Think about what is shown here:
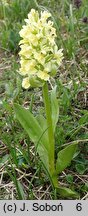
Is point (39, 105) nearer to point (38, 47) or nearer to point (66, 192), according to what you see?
point (66, 192)

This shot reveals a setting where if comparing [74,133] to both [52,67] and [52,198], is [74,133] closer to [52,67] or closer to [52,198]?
[52,198]

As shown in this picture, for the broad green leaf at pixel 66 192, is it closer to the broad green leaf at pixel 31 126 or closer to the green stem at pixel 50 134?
the green stem at pixel 50 134

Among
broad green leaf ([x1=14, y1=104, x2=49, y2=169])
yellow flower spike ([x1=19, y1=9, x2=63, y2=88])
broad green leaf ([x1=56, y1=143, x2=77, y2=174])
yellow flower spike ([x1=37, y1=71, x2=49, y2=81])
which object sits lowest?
broad green leaf ([x1=56, y1=143, x2=77, y2=174])

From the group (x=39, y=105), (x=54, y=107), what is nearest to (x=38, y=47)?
(x=54, y=107)

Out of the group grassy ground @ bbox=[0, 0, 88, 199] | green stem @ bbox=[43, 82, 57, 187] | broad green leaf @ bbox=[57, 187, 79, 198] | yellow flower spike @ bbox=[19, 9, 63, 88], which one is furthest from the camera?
grassy ground @ bbox=[0, 0, 88, 199]

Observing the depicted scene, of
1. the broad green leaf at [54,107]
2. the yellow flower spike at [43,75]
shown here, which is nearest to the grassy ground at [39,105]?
the broad green leaf at [54,107]

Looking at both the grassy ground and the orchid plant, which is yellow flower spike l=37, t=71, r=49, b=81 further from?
the grassy ground

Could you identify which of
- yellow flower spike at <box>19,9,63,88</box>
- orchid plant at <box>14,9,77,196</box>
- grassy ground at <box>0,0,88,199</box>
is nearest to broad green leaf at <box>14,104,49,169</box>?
orchid plant at <box>14,9,77,196</box>
